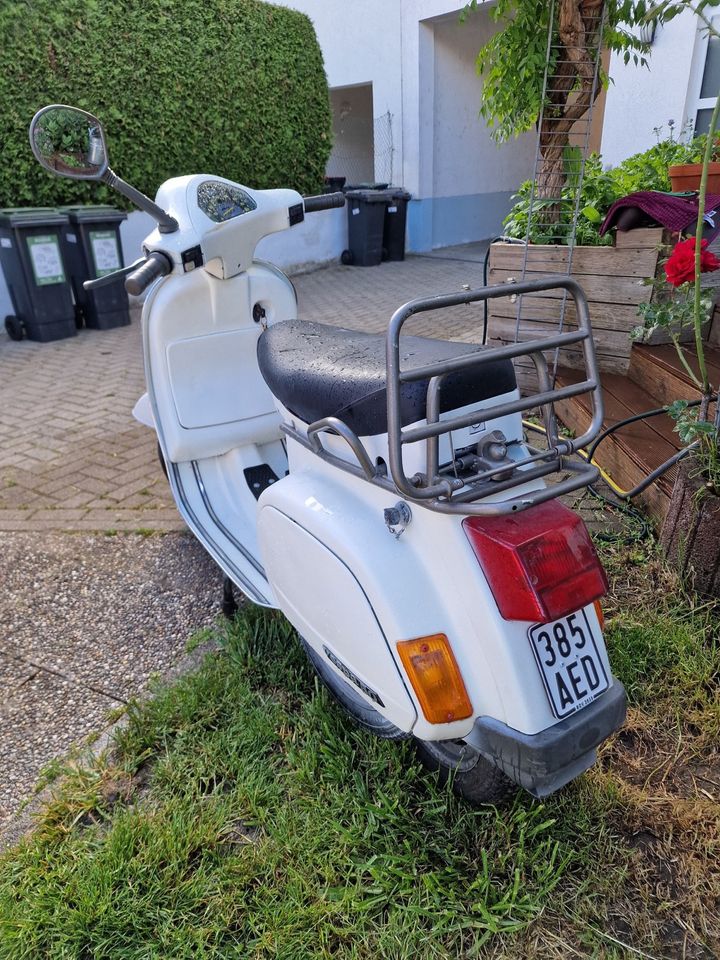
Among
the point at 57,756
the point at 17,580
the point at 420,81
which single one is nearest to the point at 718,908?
the point at 57,756

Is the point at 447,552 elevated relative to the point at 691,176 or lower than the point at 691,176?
lower

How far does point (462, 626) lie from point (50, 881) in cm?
110

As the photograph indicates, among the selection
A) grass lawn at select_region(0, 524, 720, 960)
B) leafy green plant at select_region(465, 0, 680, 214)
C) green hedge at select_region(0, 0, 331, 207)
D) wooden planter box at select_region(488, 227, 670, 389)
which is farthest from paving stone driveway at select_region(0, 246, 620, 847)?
green hedge at select_region(0, 0, 331, 207)

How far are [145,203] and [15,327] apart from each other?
5.24 metres

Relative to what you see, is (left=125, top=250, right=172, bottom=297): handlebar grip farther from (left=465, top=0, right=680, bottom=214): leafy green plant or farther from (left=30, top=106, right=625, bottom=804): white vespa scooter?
(left=465, top=0, right=680, bottom=214): leafy green plant

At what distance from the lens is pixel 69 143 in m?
2.20

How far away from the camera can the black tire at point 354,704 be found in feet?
5.85

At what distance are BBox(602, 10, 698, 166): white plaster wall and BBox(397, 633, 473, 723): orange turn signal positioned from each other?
20.4 ft

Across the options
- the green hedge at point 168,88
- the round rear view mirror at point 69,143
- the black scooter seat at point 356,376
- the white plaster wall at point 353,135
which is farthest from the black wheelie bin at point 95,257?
the white plaster wall at point 353,135

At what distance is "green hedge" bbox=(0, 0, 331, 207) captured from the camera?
276 inches

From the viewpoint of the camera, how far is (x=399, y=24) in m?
10.9

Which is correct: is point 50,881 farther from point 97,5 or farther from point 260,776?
point 97,5

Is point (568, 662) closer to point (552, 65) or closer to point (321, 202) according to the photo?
point (321, 202)

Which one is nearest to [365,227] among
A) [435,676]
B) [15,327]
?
[15,327]
